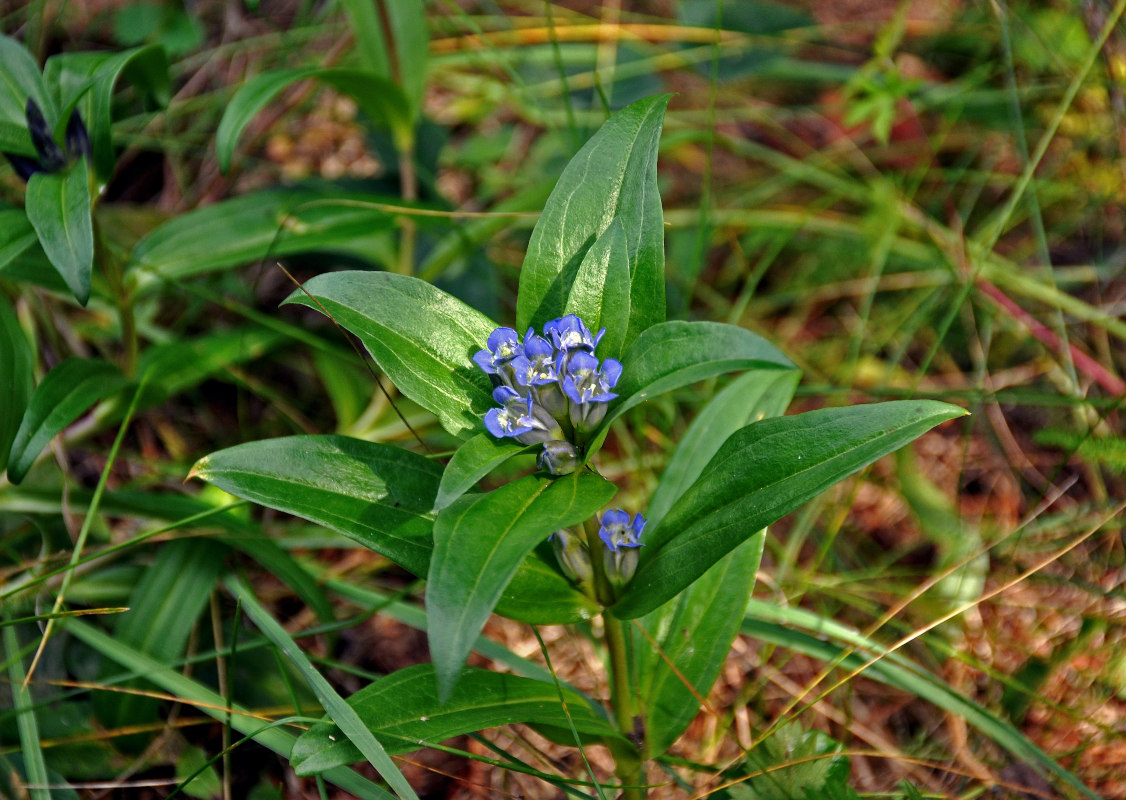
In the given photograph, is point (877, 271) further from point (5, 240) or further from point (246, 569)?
point (5, 240)

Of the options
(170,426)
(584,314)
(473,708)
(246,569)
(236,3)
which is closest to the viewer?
(584,314)

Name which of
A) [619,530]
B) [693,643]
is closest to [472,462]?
[619,530]

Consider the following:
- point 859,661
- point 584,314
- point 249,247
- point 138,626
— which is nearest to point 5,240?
point 249,247

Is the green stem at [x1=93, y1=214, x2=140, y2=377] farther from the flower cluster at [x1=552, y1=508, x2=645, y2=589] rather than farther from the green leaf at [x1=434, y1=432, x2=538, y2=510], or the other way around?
the flower cluster at [x1=552, y1=508, x2=645, y2=589]

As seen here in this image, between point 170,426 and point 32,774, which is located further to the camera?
point 170,426

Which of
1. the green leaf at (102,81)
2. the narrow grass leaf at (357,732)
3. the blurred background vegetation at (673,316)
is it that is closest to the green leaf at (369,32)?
the blurred background vegetation at (673,316)

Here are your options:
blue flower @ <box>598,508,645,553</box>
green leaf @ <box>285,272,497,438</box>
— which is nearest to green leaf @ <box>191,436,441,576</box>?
green leaf @ <box>285,272,497,438</box>

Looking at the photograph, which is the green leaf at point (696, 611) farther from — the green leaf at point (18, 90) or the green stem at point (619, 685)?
the green leaf at point (18, 90)
